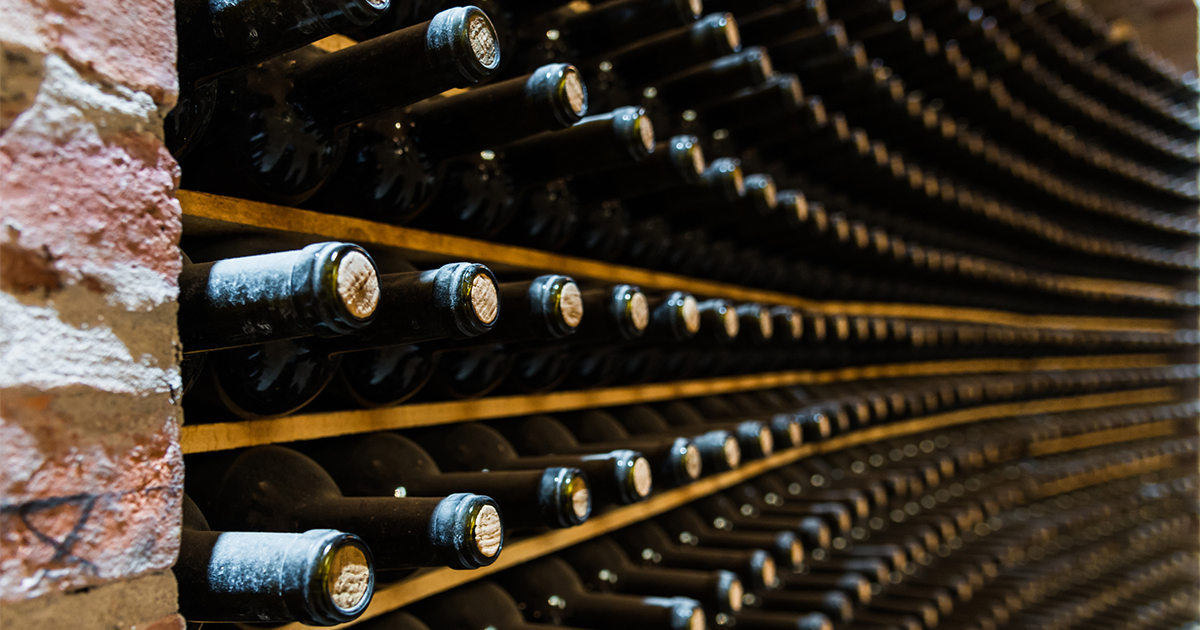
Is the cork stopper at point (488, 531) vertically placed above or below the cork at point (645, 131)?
below

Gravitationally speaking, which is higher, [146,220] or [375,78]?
[375,78]

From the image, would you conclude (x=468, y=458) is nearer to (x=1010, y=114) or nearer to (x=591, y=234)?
(x=591, y=234)

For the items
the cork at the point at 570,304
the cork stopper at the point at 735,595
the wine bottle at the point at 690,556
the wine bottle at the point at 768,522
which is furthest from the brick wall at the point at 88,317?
the wine bottle at the point at 768,522

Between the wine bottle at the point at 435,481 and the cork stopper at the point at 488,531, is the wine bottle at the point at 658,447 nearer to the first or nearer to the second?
the wine bottle at the point at 435,481

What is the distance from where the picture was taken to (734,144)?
1.39m

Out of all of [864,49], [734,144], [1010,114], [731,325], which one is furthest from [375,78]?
[1010,114]

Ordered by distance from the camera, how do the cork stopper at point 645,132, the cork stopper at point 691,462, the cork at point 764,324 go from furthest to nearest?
the cork at point 764,324, the cork stopper at point 691,462, the cork stopper at point 645,132

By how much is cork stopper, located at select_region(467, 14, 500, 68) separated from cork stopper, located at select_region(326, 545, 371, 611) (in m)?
0.35

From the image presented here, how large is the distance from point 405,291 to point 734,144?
90cm

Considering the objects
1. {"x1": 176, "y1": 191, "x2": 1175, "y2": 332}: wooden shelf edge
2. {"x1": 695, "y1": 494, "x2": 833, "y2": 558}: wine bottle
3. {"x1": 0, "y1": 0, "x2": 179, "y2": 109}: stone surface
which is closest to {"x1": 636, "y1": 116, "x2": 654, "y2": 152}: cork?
{"x1": 176, "y1": 191, "x2": 1175, "y2": 332}: wooden shelf edge

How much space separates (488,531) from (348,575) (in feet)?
0.42

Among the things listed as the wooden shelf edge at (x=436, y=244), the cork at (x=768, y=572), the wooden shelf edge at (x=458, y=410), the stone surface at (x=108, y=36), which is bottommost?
the cork at (x=768, y=572)

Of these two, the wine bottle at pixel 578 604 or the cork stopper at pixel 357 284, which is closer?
the cork stopper at pixel 357 284

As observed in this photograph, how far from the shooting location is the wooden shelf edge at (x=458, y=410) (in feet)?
2.24
